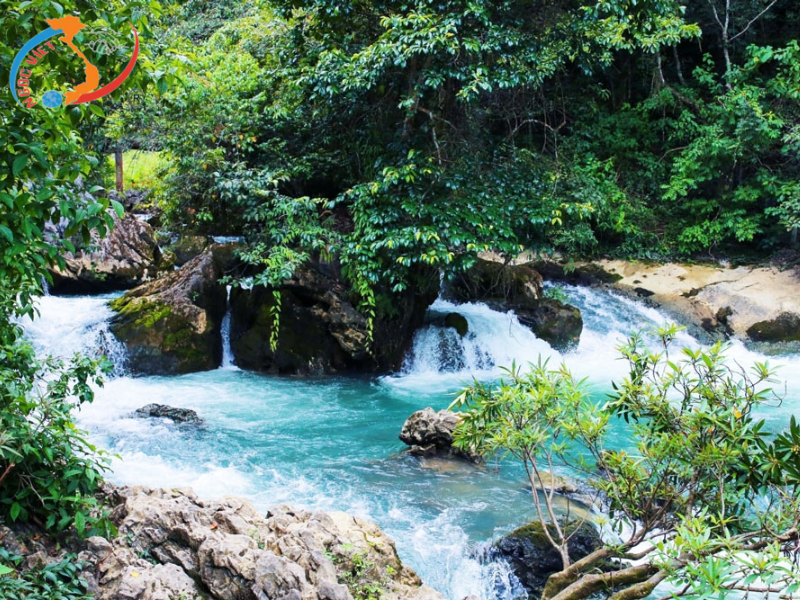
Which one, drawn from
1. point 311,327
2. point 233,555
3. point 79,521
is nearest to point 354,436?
point 311,327

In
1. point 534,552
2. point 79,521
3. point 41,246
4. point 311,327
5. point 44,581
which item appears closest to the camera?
point 41,246

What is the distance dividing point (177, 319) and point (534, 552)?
7.62 metres

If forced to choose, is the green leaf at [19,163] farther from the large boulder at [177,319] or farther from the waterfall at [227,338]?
the waterfall at [227,338]

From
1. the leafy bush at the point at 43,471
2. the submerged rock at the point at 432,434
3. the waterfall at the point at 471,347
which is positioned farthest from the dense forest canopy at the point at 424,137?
the leafy bush at the point at 43,471

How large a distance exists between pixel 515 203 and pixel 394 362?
3656 mm

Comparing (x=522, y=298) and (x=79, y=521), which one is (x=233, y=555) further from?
(x=522, y=298)

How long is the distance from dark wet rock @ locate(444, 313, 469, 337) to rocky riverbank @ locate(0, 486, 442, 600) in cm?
801

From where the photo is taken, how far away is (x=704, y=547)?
2.95 m

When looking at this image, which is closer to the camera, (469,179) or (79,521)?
(79,521)

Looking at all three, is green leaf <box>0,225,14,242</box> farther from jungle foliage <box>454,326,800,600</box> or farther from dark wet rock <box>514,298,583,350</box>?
dark wet rock <box>514,298,583,350</box>

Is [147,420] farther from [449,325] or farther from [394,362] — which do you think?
[449,325]

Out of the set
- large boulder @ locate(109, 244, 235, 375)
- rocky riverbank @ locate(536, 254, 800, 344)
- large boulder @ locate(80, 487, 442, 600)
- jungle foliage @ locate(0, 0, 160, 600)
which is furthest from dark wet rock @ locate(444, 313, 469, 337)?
jungle foliage @ locate(0, 0, 160, 600)

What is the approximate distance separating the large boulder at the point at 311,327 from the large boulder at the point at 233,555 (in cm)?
690

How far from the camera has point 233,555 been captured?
3926 mm
